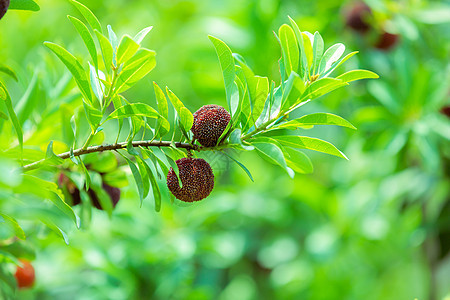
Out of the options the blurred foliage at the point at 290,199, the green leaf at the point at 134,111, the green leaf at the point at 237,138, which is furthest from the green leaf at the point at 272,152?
the blurred foliage at the point at 290,199

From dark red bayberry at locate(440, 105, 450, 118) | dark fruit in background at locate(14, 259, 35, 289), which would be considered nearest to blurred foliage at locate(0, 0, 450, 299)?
dark red bayberry at locate(440, 105, 450, 118)

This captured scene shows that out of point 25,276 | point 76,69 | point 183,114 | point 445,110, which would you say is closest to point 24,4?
point 76,69

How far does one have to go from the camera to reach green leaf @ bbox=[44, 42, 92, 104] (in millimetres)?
495

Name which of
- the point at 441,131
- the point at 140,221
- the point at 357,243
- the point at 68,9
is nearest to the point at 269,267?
the point at 357,243

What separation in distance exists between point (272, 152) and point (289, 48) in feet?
0.39

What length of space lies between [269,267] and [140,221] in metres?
0.58

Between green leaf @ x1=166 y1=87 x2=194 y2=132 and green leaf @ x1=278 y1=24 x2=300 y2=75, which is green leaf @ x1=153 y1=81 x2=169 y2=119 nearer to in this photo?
green leaf @ x1=166 y1=87 x2=194 y2=132

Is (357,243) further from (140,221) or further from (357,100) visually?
(140,221)

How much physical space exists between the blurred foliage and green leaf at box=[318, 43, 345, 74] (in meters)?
0.55

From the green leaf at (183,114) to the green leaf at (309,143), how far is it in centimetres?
10

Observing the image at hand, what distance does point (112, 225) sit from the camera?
49.6 inches

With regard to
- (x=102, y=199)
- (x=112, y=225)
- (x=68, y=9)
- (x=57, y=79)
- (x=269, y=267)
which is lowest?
(x=269, y=267)

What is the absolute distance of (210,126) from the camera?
0.50 m

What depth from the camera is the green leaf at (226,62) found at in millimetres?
486
